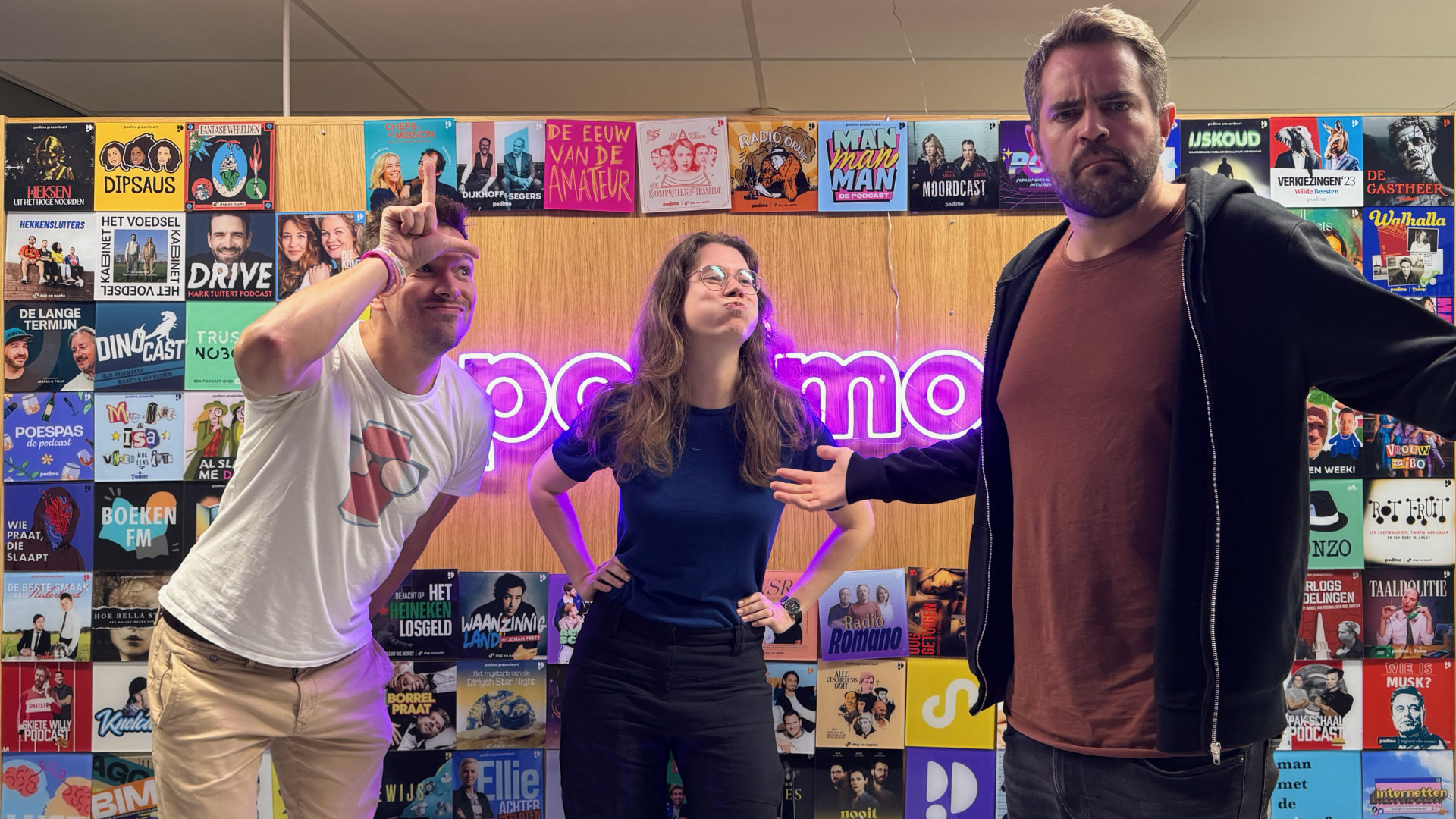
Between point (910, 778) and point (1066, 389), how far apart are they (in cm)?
180

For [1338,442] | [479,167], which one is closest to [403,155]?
[479,167]

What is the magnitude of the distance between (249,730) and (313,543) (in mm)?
454

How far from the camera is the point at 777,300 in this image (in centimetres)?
304

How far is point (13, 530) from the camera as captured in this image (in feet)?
9.88

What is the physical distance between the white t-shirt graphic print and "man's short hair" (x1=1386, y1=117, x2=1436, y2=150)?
10.2ft

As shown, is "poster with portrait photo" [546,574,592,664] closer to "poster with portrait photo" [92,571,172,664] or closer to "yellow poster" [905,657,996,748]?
"yellow poster" [905,657,996,748]

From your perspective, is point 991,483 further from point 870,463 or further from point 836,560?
point 836,560

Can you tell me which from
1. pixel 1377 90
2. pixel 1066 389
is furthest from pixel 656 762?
pixel 1377 90

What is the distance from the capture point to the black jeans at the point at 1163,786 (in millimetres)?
1521

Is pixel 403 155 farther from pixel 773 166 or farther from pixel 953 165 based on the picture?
pixel 953 165

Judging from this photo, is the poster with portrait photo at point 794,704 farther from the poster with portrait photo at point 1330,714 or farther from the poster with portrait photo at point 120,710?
the poster with portrait photo at point 120,710

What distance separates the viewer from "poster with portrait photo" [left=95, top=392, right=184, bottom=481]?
3.02 meters

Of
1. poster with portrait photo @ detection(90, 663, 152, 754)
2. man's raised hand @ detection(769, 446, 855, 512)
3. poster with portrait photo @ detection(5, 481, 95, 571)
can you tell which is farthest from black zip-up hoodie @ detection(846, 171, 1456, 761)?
poster with portrait photo @ detection(5, 481, 95, 571)

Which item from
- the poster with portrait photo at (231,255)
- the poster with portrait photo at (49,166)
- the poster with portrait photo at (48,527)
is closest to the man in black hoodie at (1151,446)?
the poster with portrait photo at (231,255)
